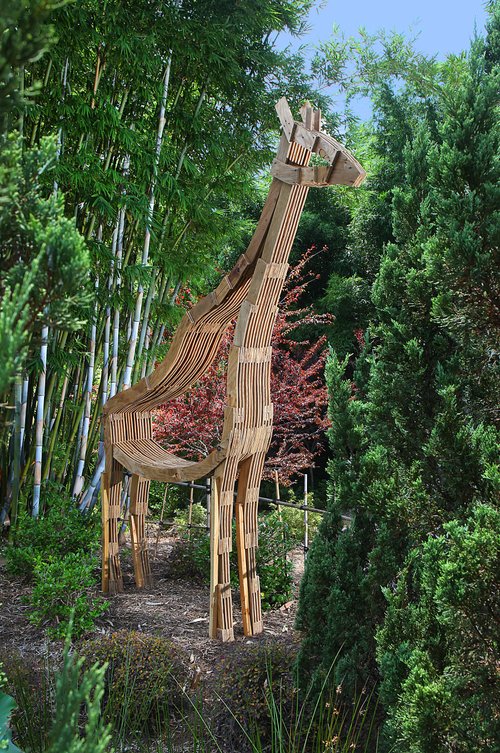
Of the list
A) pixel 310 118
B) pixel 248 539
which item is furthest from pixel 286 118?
pixel 248 539

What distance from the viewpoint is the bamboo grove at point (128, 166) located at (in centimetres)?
489

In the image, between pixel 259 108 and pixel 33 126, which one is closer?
pixel 33 126

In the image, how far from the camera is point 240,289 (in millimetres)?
3625

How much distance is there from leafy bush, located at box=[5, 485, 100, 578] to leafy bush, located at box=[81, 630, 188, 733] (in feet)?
4.16

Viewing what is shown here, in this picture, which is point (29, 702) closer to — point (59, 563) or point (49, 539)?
point (59, 563)

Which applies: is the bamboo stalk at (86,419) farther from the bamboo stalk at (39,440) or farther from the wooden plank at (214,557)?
the wooden plank at (214,557)

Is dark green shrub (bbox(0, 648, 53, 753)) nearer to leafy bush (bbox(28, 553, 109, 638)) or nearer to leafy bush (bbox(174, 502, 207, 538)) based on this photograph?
leafy bush (bbox(28, 553, 109, 638))

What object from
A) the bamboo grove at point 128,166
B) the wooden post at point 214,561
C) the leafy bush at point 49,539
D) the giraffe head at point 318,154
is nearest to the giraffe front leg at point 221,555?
the wooden post at point 214,561

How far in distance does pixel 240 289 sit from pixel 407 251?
1259mm

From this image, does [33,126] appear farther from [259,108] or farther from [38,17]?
[38,17]

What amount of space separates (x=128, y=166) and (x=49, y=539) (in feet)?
8.77

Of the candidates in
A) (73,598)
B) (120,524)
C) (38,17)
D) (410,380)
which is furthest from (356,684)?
(120,524)

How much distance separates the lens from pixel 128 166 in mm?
5387

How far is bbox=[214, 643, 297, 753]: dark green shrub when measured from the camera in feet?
9.34
